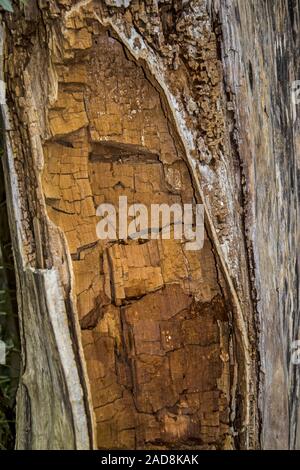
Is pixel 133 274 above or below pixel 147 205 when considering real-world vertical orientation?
below

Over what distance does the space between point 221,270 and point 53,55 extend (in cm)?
70

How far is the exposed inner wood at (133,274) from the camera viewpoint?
1453 millimetres

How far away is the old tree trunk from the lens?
143cm

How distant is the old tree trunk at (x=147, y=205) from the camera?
143cm

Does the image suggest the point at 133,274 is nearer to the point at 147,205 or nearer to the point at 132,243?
the point at 132,243

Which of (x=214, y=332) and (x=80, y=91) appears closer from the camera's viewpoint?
(x=80, y=91)

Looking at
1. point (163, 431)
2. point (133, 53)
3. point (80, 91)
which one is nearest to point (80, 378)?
point (163, 431)

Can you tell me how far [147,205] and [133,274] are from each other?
192mm

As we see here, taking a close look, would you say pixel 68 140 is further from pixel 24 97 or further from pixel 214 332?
pixel 214 332

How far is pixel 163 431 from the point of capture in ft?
5.33

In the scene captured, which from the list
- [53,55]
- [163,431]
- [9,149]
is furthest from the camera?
[163,431]

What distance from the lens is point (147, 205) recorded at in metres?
1.52

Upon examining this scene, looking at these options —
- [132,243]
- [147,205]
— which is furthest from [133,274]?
[147,205]

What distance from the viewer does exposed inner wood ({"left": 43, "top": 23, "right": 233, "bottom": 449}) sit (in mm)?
1453
